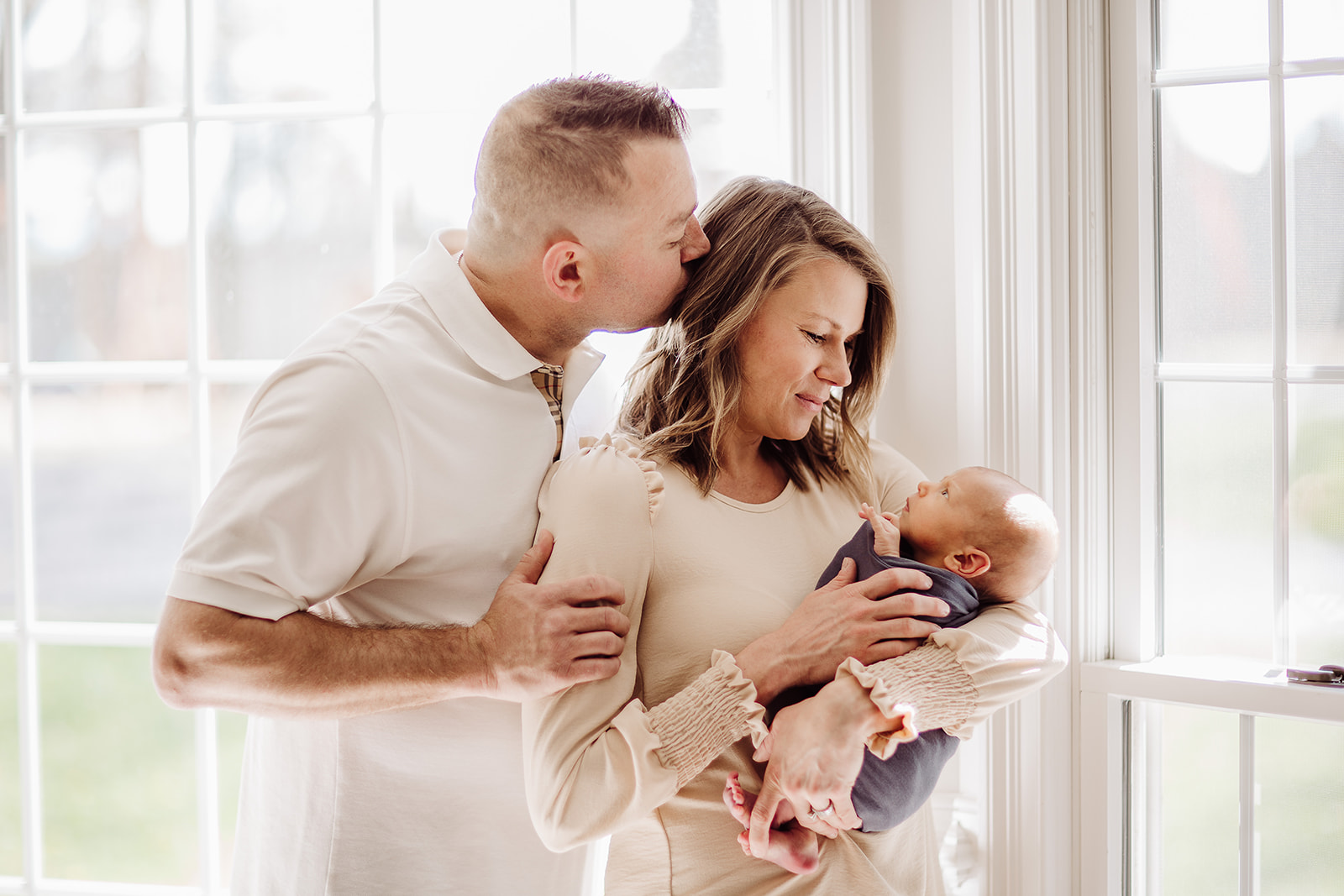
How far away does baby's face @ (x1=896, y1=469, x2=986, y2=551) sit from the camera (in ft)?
4.28

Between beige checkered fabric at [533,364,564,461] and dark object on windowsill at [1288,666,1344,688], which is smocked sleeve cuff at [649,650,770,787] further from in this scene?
dark object on windowsill at [1288,666,1344,688]

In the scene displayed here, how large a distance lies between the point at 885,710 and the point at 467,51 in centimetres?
164

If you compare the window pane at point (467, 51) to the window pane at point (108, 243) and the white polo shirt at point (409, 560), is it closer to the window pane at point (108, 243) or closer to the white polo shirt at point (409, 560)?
the window pane at point (108, 243)

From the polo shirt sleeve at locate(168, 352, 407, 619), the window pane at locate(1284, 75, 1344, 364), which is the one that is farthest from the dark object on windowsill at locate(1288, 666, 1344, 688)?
the polo shirt sleeve at locate(168, 352, 407, 619)

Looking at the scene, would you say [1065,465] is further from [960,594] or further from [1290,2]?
[1290,2]

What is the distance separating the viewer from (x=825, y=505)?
1438 millimetres

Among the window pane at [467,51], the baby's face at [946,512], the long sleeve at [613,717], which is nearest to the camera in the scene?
the long sleeve at [613,717]

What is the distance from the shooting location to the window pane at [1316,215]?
5.34 feet

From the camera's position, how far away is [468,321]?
1335 millimetres

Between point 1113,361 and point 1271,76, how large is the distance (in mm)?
564

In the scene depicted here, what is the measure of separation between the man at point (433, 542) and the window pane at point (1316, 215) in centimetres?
112

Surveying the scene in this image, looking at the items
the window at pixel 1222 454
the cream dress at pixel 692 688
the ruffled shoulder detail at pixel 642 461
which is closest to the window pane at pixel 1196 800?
the window at pixel 1222 454

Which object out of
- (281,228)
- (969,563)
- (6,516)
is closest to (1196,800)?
(969,563)

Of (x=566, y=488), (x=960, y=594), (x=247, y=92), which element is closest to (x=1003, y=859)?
(x=960, y=594)
